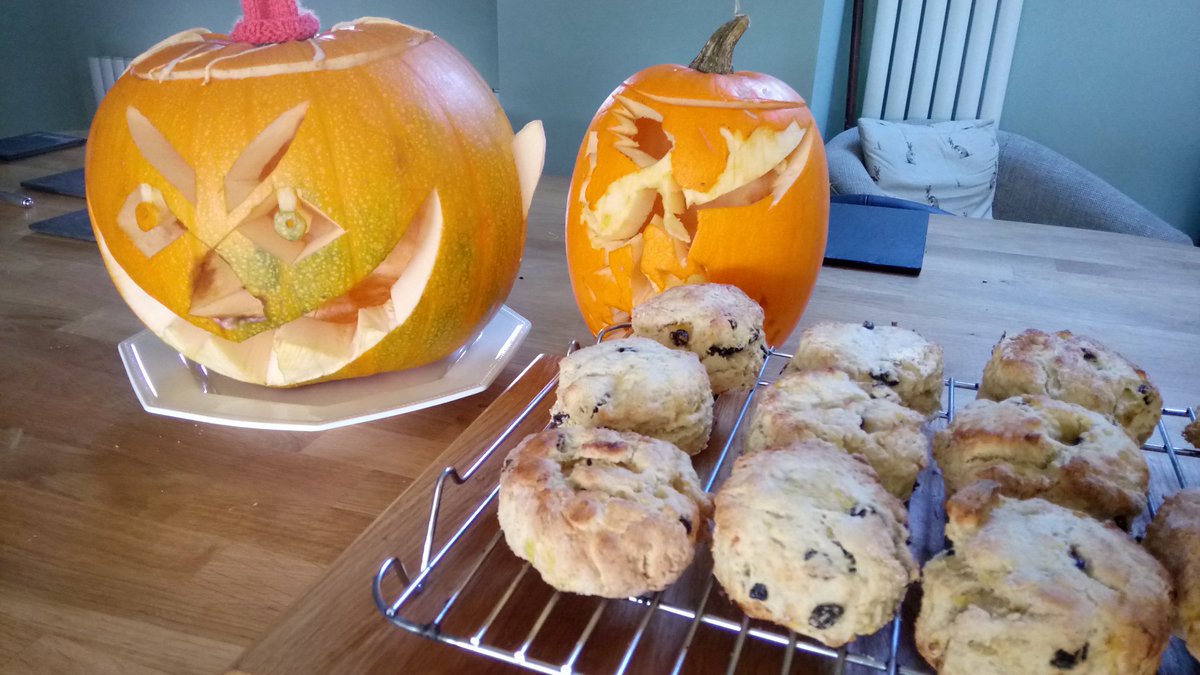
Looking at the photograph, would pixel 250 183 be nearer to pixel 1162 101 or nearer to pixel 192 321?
pixel 192 321

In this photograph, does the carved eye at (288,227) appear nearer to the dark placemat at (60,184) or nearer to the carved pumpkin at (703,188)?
the carved pumpkin at (703,188)

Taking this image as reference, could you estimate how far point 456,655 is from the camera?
21.5 inches

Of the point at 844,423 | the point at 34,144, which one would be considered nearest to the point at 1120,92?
the point at 844,423

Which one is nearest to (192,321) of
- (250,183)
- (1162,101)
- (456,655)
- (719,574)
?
(250,183)

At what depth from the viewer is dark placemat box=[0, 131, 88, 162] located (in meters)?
1.73

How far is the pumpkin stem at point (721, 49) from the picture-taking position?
36.7 inches

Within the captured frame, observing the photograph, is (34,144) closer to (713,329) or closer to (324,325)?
(324,325)

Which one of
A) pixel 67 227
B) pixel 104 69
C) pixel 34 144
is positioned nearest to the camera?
pixel 67 227

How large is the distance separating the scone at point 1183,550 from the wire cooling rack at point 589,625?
0.05 meters

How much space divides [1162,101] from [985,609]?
348 cm

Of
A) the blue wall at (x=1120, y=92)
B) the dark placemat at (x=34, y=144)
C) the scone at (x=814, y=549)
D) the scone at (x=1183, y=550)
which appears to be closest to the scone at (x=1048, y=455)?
the scone at (x=1183, y=550)

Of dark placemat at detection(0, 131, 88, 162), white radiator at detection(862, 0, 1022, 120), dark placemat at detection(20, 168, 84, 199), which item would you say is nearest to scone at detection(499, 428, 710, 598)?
dark placemat at detection(20, 168, 84, 199)

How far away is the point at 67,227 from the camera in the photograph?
1.34 metres

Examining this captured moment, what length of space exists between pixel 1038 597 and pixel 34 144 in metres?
2.14
